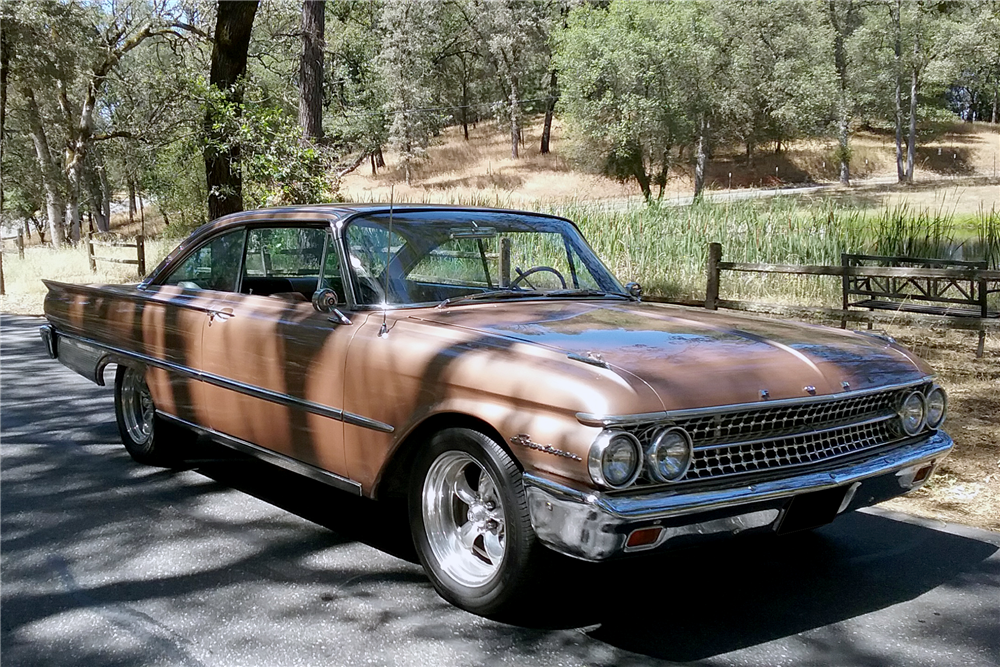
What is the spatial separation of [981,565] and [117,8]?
30601mm

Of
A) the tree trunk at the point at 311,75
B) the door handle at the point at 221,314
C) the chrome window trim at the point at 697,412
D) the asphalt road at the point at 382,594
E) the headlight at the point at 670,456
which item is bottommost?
the asphalt road at the point at 382,594

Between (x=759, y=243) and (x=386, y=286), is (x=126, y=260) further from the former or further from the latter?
(x=386, y=286)

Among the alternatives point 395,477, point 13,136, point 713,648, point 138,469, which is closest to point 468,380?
point 395,477

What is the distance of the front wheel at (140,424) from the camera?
5344mm

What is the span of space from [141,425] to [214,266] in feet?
4.25

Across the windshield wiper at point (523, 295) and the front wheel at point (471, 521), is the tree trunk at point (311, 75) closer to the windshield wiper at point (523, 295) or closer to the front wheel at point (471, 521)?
the windshield wiper at point (523, 295)

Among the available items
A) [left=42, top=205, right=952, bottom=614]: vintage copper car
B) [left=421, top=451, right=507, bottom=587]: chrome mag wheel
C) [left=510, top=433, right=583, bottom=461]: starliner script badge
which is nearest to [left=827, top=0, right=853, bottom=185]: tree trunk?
[left=42, top=205, right=952, bottom=614]: vintage copper car

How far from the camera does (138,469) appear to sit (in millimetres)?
5422

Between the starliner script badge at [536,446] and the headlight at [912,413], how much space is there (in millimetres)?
1707

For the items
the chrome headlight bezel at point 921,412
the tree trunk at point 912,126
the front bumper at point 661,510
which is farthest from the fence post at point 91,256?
the tree trunk at point 912,126

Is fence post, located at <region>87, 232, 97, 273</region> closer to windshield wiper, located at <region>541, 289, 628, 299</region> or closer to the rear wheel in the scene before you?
the rear wheel

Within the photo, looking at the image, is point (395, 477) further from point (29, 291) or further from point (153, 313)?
point (29, 291)

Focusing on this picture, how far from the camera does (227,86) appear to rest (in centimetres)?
1438

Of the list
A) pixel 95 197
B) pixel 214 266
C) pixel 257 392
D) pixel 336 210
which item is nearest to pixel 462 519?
pixel 257 392
